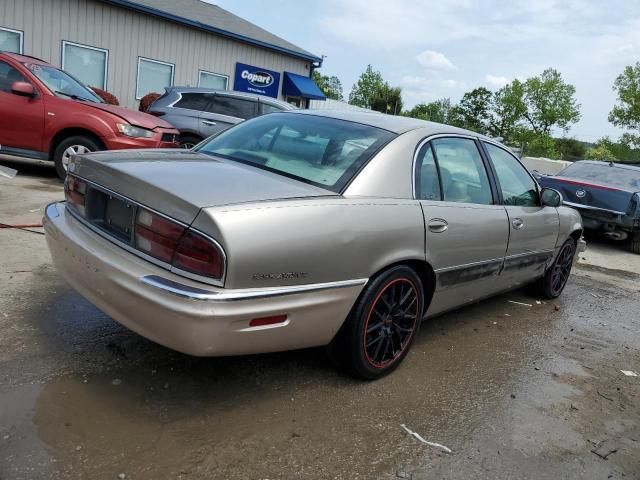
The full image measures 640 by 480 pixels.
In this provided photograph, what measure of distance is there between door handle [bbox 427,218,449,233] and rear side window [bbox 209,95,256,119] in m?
7.51

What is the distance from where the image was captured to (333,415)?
2869mm

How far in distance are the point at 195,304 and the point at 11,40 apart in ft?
42.5

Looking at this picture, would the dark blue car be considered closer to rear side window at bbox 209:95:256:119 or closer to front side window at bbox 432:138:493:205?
rear side window at bbox 209:95:256:119

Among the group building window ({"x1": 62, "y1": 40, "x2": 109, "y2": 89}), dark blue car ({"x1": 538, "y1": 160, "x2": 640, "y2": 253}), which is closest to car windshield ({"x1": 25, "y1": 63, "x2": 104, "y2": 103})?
building window ({"x1": 62, "y1": 40, "x2": 109, "y2": 89})

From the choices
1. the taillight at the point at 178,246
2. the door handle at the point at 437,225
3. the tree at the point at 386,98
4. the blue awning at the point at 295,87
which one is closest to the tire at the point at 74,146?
the taillight at the point at 178,246

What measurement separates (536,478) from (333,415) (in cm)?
100

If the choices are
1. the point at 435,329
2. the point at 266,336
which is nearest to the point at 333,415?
the point at 266,336

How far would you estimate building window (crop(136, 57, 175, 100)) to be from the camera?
1502 cm

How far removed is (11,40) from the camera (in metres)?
12.5

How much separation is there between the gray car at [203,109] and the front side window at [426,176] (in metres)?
6.81

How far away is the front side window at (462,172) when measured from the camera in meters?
3.66

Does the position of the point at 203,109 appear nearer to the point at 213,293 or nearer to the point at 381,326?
the point at 381,326

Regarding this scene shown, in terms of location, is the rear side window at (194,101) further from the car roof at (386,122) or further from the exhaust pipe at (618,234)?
the exhaust pipe at (618,234)

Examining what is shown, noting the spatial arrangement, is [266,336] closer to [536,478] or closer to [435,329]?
[536,478]
